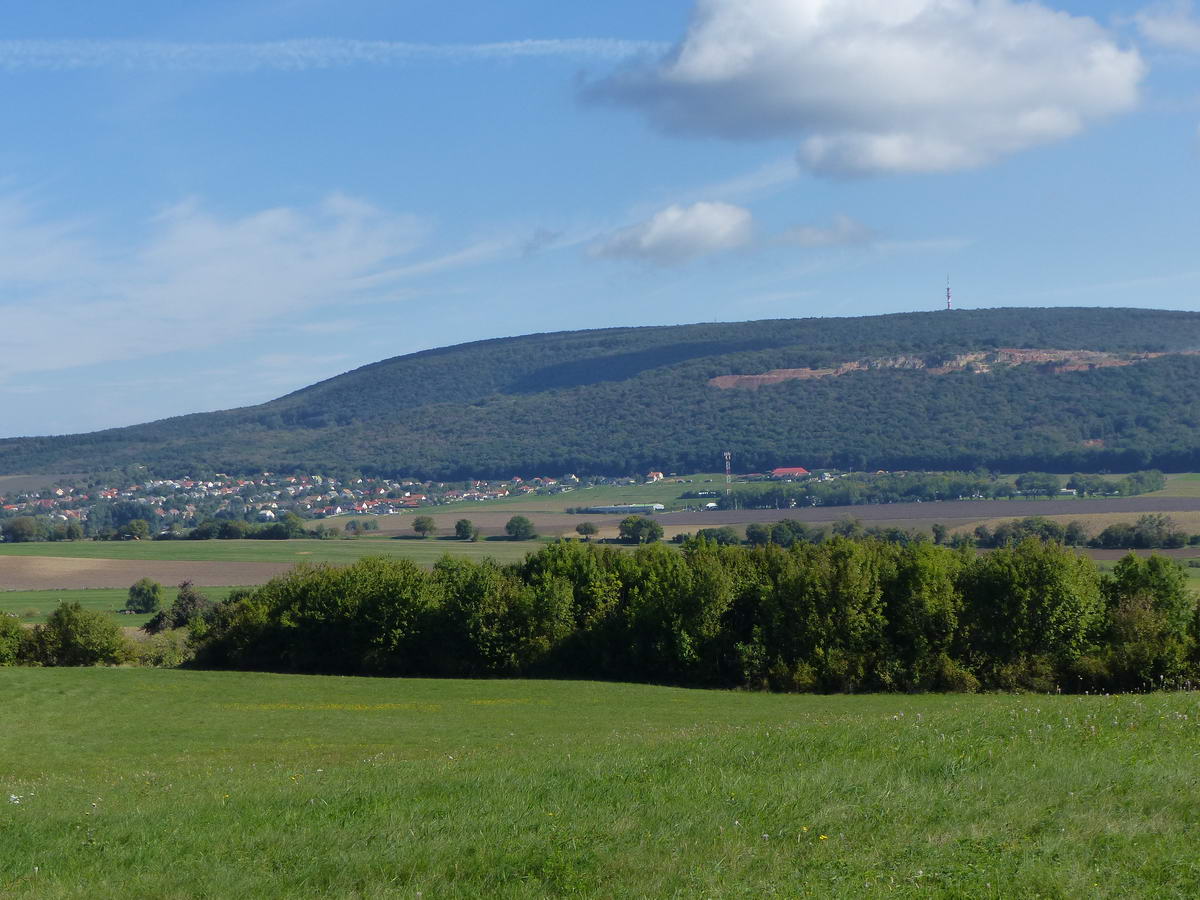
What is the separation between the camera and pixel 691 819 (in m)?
10.8

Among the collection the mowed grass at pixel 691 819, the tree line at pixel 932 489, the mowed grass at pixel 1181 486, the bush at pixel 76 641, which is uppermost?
the mowed grass at pixel 691 819

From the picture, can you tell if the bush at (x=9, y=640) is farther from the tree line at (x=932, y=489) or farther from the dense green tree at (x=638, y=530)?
the tree line at (x=932, y=489)

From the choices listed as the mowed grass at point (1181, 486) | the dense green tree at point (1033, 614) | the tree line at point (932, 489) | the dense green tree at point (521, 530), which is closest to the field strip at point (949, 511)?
the mowed grass at point (1181, 486)

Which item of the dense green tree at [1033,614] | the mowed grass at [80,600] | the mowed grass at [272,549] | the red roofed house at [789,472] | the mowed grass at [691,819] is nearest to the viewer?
the mowed grass at [691,819]

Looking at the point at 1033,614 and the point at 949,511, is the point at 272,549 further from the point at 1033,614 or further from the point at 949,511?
the point at 1033,614

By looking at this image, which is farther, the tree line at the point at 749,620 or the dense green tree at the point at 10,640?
the dense green tree at the point at 10,640

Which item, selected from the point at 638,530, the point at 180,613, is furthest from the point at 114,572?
the point at 638,530

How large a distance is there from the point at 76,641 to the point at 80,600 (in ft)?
93.4

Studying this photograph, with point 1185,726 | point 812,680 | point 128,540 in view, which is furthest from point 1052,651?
point 128,540

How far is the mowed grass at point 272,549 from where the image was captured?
98850 mm

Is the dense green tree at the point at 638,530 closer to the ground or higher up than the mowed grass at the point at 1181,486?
higher up

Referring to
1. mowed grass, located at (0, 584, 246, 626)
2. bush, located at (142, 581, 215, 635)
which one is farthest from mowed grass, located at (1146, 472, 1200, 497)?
bush, located at (142, 581, 215, 635)

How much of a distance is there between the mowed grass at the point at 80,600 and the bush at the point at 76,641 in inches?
A: 622

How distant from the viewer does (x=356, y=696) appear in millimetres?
38062
